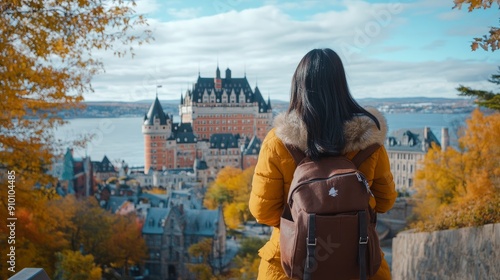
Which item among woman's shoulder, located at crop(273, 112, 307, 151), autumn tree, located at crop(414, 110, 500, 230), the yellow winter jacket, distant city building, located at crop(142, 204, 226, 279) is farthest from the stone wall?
distant city building, located at crop(142, 204, 226, 279)

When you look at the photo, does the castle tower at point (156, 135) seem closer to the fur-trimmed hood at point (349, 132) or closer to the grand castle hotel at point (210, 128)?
the grand castle hotel at point (210, 128)

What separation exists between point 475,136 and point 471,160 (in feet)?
2.39

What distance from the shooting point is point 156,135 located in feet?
145

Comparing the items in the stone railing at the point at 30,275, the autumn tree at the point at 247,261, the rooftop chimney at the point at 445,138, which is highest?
the stone railing at the point at 30,275

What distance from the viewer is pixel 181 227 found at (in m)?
20.3

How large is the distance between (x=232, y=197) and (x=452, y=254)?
86.7 feet

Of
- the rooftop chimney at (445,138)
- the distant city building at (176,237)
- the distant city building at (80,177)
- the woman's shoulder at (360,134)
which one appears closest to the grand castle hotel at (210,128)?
the distant city building at (80,177)

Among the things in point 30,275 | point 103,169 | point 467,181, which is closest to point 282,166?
point 30,275

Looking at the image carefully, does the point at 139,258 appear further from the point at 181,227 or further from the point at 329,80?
the point at 329,80

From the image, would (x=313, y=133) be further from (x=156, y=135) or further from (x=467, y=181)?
(x=156, y=135)

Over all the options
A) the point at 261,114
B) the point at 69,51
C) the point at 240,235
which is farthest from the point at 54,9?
the point at 261,114

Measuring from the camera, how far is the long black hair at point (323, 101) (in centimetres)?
144

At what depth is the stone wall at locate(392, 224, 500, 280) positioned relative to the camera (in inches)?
122

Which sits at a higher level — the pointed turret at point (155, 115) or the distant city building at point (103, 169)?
the pointed turret at point (155, 115)
